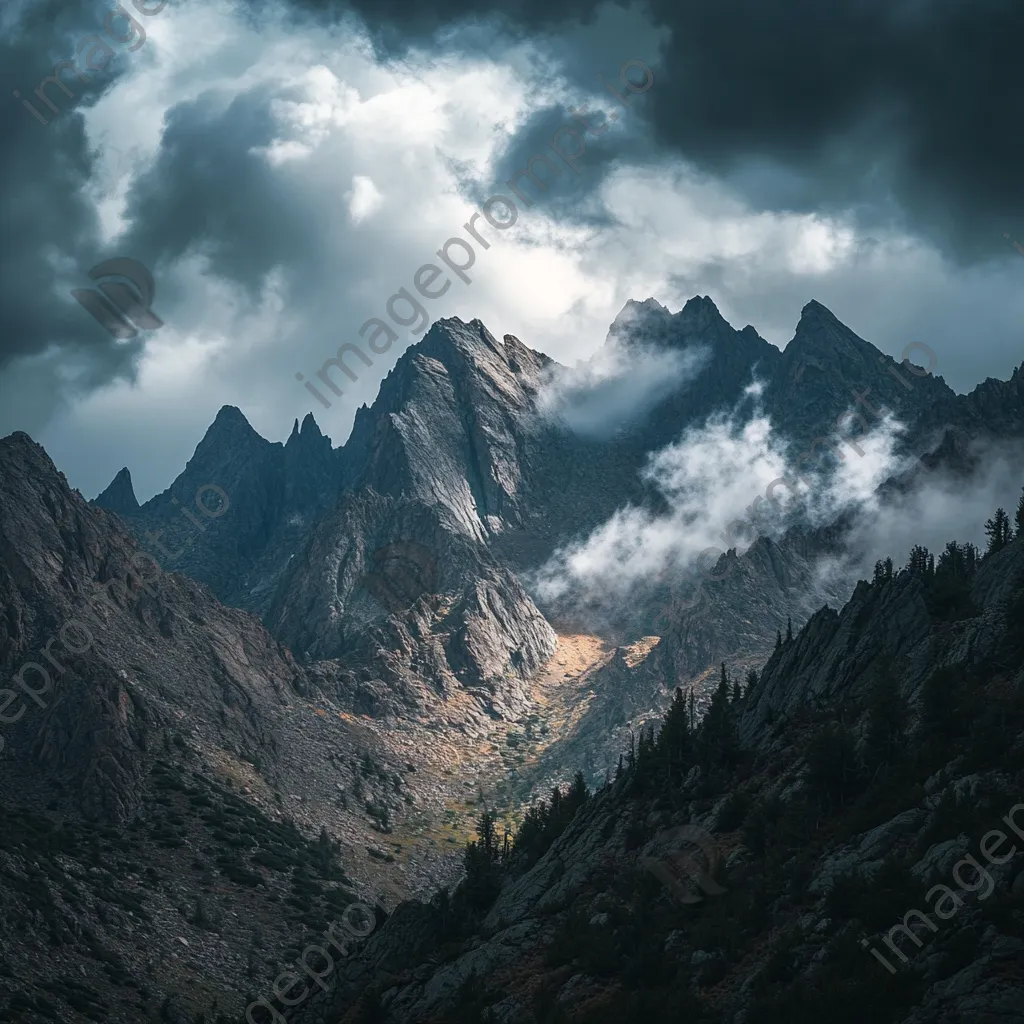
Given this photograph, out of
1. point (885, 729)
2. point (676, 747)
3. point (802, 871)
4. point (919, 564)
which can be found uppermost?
point (919, 564)

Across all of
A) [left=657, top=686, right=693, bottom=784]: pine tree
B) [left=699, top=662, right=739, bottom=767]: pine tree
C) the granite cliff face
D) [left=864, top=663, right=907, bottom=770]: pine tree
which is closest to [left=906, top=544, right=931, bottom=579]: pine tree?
the granite cliff face

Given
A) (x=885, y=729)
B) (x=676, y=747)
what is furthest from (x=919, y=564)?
(x=885, y=729)

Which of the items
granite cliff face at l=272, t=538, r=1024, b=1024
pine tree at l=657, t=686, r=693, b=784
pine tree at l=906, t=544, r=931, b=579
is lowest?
granite cliff face at l=272, t=538, r=1024, b=1024

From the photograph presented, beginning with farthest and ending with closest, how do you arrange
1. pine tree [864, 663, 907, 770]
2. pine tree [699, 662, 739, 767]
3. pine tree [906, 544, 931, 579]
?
pine tree [906, 544, 931, 579] < pine tree [699, 662, 739, 767] < pine tree [864, 663, 907, 770]

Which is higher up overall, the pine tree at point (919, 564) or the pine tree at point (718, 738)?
the pine tree at point (919, 564)

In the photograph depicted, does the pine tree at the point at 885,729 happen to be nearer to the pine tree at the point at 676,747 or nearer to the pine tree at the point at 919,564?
the pine tree at the point at 676,747

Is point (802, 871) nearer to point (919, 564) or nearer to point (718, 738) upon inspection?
point (718, 738)

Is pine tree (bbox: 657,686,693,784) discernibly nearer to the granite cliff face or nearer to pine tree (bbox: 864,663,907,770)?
the granite cliff face

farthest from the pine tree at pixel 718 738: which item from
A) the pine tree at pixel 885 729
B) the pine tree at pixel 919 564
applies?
the pine tree at pixel 919 564

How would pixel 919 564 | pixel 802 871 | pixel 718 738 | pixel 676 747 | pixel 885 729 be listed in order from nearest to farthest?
pixel 802 871
pixel 885 729
pixel 718 738
pixel 676 747
pixel 919 564

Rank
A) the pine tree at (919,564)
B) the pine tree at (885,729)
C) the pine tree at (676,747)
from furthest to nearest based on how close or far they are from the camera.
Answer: the pine tree at (919,564), the pine tree at (676,747), the pine tree at (885,729)

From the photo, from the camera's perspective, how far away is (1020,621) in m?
99.0

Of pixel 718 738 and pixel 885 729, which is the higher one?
pixel 718 738

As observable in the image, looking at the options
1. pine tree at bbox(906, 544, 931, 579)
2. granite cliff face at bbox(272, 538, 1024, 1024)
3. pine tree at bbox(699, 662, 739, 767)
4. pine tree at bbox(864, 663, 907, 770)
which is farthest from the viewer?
pine tree at bbox(906, 544, 931, 579)
